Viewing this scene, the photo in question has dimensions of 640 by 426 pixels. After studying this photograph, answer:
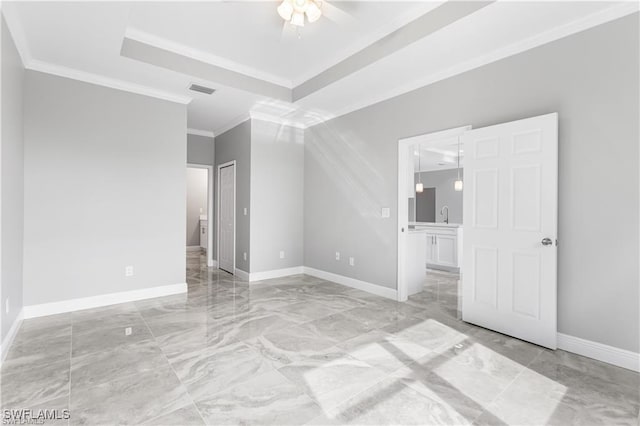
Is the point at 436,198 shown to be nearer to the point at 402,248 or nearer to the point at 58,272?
the point at 402,248

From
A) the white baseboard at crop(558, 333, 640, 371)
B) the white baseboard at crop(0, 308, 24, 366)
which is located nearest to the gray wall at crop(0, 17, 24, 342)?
the white baseboard at crop(0, 308, 24, 366)

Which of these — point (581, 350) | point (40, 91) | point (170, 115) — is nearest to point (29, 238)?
point (40, 91)

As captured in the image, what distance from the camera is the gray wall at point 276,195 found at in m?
5.39

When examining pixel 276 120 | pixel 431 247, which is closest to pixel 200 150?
pixel 276 120

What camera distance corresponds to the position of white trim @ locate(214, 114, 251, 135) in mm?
5380

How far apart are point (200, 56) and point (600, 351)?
491 centimetres

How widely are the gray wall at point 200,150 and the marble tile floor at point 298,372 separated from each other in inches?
137

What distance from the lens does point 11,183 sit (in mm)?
2887

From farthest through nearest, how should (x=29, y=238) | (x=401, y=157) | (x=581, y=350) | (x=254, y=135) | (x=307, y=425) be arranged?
(x=254, y=135) → (x=401, y=157) → (x=29, y=238) → (x=581, y=350) → (x=307, y=425)

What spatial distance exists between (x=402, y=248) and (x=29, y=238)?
4351 mm

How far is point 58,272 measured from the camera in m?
3.67

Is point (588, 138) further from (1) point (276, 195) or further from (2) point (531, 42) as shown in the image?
(1) point (276, 195)

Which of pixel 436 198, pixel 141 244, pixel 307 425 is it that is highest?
pixel 436 198

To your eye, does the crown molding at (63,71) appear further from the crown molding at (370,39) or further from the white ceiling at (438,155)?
the white ceiling at (438,155)
